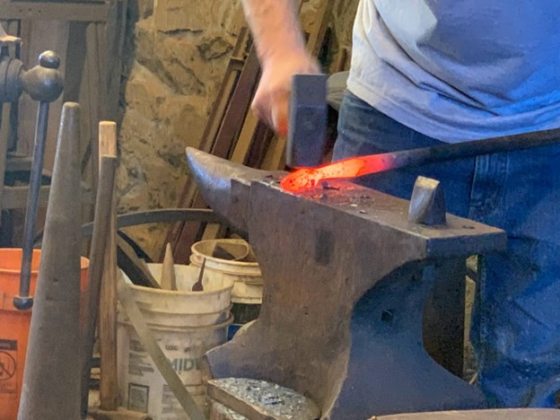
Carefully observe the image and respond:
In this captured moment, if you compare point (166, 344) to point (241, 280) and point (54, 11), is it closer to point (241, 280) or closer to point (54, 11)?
point (241, 280)

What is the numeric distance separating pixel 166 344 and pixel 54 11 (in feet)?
4.83

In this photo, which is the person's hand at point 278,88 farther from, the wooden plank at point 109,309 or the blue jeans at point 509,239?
the wooden plank at point 109,309

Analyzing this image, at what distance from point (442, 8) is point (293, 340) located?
0.48m

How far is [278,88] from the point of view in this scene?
1.34m

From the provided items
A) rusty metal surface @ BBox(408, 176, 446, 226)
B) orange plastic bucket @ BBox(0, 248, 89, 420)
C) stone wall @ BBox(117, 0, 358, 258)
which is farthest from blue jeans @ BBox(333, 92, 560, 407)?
stone wall @ BBox(117, 0, 358, 258)

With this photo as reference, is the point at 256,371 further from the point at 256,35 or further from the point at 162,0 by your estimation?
the point at 162,0

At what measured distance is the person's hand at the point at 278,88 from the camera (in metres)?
1.34

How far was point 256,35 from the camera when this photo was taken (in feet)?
4.79

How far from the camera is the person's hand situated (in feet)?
4.39

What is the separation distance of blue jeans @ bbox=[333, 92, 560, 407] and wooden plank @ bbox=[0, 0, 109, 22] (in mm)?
1795

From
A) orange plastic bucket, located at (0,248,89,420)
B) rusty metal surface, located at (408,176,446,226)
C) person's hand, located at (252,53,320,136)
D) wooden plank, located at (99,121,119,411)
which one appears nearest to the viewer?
rusty metal surface, located at (408,176,446,226)

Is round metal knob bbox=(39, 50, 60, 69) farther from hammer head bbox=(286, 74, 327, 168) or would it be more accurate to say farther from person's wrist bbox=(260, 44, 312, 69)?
hammer head bbox=(286, 74, 327, 168)

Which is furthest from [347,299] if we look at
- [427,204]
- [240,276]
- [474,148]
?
[240,276]

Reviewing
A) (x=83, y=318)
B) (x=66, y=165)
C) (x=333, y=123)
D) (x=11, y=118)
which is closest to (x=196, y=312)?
(x=83, y=318)
